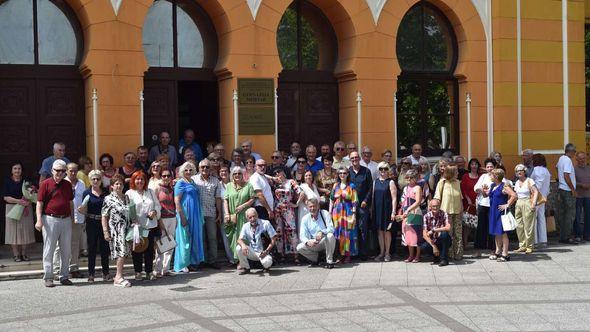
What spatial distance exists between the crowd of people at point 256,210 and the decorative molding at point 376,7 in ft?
10.6

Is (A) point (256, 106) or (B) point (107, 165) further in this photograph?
(A) point (256, 106)

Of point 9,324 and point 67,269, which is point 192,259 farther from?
point 9,324

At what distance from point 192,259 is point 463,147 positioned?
7687 mm

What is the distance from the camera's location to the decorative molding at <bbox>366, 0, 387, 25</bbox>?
58.1ft

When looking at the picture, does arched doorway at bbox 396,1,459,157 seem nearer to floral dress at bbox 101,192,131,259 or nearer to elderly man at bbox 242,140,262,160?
elderly man at bbox 242,140,262,160

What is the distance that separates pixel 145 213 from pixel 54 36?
15.6 ft

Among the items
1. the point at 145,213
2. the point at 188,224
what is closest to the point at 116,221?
the point at 145,213

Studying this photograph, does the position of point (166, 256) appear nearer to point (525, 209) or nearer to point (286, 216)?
point (286, 216)

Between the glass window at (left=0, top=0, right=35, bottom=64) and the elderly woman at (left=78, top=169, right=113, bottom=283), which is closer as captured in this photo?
the elderly woman at (left=78, top=169, right=113, bottom=283)

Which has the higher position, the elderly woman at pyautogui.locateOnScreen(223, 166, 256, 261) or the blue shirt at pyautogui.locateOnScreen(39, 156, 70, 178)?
the blue shirt at pyautogui.locateOnScreen(39, 156, 70, 178)

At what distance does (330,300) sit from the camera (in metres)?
11.2

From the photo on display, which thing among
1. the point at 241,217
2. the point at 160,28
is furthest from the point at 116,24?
the point at 241,217

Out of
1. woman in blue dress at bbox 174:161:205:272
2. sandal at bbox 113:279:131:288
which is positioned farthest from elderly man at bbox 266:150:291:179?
sandal at bbox 113:279:131:288

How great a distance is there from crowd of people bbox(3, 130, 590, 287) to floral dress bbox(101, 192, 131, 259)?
16mm
